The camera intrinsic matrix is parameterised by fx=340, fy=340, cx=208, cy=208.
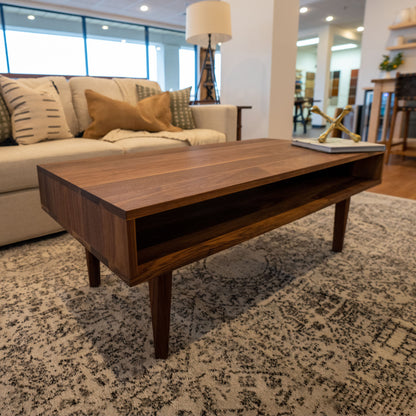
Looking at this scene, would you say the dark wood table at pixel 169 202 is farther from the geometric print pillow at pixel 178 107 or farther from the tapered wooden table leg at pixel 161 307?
the geometric print pillow at pixel 178 107

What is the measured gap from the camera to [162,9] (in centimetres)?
661

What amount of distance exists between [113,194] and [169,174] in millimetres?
235

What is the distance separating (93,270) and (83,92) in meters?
1.55

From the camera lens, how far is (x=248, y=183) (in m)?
0.87

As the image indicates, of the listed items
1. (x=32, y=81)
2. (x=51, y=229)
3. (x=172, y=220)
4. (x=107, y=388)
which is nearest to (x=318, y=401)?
(x=107, y=388)

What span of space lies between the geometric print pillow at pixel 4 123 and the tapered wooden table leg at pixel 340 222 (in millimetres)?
1709

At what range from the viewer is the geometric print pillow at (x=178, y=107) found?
2.56 metres

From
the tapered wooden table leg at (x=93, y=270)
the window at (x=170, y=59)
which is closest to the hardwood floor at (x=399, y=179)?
the tapered wooden table leg at (x=93, y=270)

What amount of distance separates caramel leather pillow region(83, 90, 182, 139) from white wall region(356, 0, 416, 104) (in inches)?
178

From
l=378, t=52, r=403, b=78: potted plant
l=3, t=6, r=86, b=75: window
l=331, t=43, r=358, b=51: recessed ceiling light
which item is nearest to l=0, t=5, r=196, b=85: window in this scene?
l=3, t=6, r=86, b=75: window

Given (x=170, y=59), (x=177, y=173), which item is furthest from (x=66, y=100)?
(x=170, y=59)

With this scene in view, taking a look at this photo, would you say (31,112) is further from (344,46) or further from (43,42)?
(344,46)

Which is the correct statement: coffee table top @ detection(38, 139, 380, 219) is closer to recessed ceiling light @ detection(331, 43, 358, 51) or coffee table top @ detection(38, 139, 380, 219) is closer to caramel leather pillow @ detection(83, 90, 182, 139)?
caramel leather pillow @ detection(83, 90, 182, 139)

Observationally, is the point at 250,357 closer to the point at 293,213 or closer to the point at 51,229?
the point at 293,213
